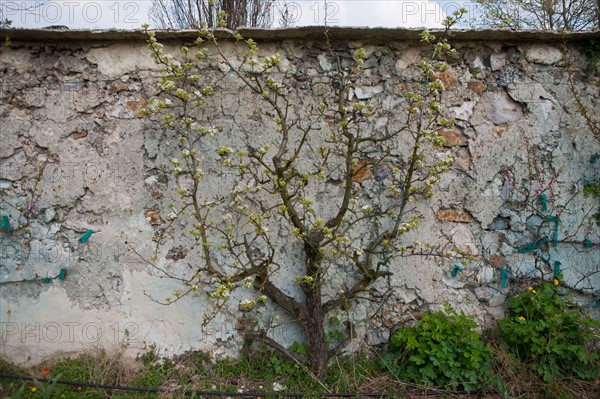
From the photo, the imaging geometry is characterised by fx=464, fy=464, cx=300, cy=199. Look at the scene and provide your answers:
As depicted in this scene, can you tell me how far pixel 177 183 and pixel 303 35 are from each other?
1.30 metres

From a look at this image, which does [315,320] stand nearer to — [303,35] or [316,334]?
[316,334]

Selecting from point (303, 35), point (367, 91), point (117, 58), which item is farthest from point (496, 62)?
point (117, 58)

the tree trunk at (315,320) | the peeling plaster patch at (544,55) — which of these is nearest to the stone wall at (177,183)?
the peeling plaster patch at (544,55)

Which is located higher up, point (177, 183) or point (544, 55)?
point (544, 55)

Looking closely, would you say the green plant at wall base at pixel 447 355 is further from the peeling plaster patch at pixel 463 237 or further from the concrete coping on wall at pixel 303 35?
the concrete coping on wall at pixel 303 35

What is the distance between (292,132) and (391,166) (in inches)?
28.4

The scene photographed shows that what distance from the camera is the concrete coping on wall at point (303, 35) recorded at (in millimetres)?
2984

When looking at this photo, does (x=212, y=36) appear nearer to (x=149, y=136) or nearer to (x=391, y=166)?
(x=149, y=136)

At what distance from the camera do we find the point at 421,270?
3.21 meters

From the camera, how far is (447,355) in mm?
2844

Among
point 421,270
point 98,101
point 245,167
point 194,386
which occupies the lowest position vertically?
point 194,386

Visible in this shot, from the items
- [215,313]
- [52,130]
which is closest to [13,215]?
[52,130]

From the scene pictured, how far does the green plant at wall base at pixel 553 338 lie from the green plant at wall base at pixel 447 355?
270 millimetres

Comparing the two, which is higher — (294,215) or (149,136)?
(149,136)
